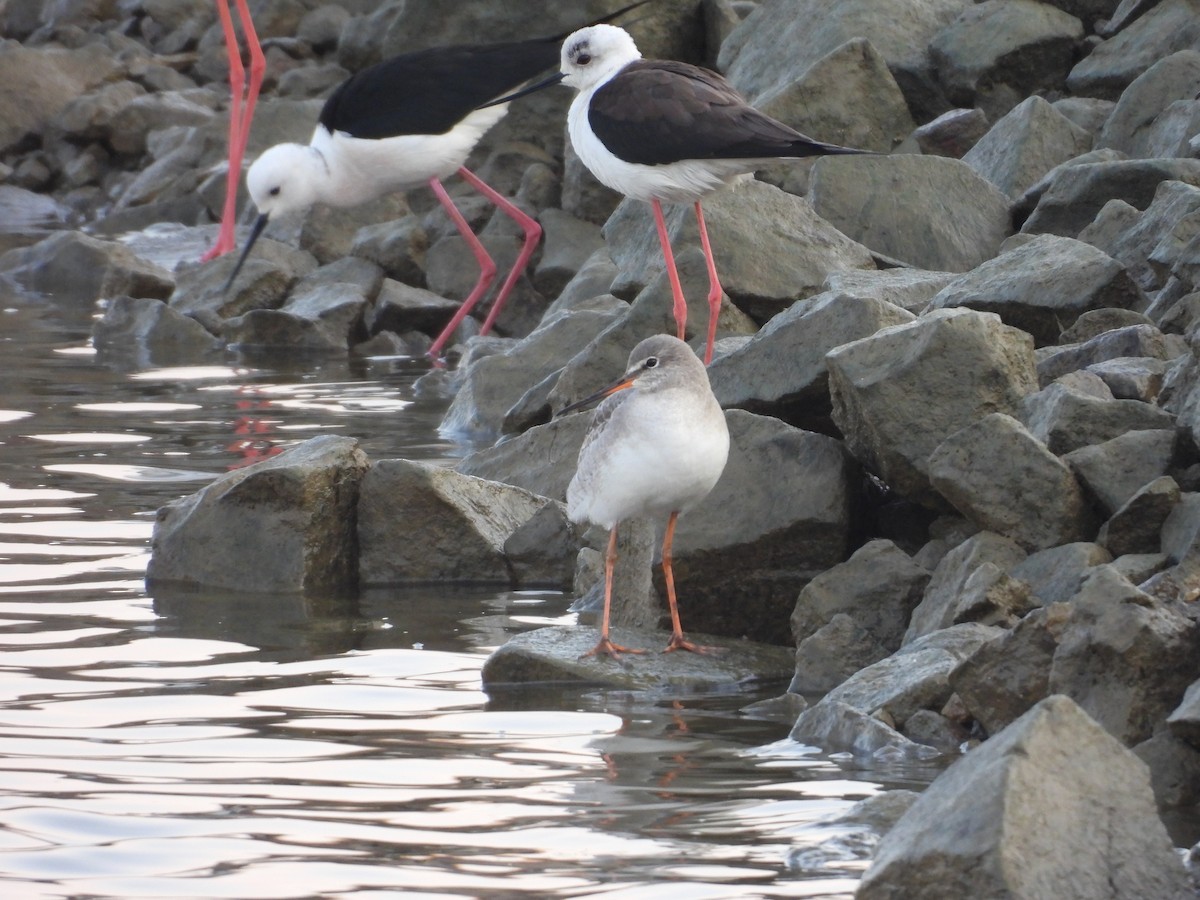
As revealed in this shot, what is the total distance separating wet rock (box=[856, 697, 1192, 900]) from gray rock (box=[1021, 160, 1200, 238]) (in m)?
5.72

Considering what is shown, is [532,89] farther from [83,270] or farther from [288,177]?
[83,270]

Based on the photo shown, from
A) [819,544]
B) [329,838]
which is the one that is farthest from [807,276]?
[329,838]

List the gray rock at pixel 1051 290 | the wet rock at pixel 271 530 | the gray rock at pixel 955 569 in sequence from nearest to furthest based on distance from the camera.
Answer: the gray rock at pixel 955 569 → the wet rock at pixel 271 530 → the gray rock at pixel 1051 290

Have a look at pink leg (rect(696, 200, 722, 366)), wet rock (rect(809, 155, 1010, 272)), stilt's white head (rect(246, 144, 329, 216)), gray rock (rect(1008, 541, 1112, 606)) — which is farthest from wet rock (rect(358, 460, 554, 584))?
stilt's white head (rect(246, 144, 329, 216))

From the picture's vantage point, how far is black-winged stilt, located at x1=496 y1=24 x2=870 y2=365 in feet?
28.8

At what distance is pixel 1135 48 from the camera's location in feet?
38.6

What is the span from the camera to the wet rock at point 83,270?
15305 millimetres

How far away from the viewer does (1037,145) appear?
1055 cm

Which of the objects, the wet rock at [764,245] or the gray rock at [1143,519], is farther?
the wet rock at [764,245]

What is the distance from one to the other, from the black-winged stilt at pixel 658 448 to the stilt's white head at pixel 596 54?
365 cm

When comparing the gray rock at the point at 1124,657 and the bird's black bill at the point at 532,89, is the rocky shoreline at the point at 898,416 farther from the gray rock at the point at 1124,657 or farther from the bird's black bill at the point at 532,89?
the bird's black bill at the point at 532,89

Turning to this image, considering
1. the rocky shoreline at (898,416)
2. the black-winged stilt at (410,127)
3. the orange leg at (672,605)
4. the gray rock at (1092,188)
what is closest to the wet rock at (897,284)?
the rocky shoreline at (898,416)

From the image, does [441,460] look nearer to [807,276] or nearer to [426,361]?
[807,276]

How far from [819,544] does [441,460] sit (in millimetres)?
3406
